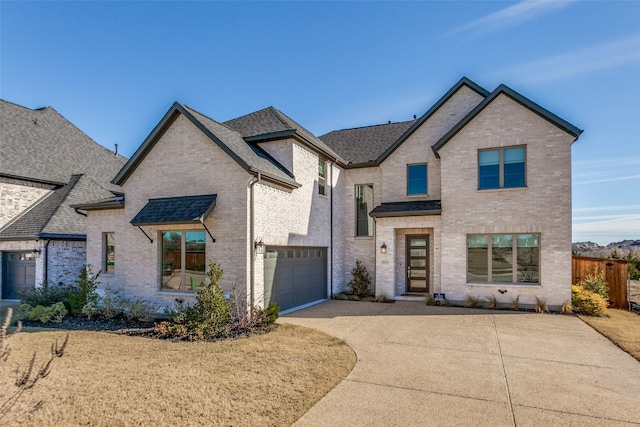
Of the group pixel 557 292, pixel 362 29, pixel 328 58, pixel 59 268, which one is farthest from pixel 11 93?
pixel 557 292

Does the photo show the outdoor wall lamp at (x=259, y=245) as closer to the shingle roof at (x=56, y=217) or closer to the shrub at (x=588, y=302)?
the shingle roof at (x=56, y=217)

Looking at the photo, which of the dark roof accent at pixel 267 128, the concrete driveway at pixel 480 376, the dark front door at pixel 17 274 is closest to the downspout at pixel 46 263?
the dark front door at pixel 17 274

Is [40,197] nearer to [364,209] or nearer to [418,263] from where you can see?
[364,209]

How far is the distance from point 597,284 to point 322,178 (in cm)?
1107

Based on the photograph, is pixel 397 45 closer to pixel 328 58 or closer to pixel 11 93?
pixel 328 58

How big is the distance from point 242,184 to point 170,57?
7.91m

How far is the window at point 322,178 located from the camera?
15.1 meters

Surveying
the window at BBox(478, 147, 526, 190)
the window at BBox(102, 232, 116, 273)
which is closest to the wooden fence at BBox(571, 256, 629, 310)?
the window at BBox(478, 147, 526, 190)

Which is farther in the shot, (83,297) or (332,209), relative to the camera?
(332,209)

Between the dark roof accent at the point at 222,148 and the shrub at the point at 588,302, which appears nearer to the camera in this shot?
the dark roof accent at the point at 222,148

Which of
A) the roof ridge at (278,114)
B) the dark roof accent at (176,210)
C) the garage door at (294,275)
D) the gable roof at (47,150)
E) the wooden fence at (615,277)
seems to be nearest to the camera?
the dark roof accent at (176,210)

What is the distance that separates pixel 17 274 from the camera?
1619cm

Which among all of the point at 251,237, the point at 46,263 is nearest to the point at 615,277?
the point at 251,237

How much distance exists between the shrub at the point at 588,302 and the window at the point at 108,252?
53.8ft
